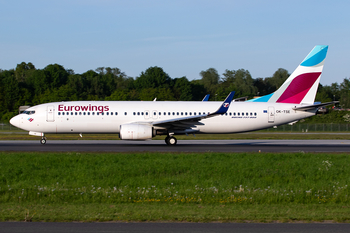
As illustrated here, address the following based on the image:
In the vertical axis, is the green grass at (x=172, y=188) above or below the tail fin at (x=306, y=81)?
below

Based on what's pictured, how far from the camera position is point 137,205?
440 inches

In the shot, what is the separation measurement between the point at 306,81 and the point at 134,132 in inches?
626

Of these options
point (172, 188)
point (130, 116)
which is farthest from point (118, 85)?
point (172, 188)

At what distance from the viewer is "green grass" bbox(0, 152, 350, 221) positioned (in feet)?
32.4

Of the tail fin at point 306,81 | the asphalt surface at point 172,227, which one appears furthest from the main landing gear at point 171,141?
the asphalt surface at point 172,227

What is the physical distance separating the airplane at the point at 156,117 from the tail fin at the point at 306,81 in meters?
0.42

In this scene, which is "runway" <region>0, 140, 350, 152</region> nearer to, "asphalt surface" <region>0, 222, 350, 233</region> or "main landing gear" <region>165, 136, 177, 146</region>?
"main landing gear" <region>165, 136, 177, 146</region>

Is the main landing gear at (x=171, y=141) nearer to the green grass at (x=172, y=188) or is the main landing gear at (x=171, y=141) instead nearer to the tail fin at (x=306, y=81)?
the tail fin at (x=306, y=81)

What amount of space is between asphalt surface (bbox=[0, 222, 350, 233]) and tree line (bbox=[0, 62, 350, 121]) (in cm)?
7039

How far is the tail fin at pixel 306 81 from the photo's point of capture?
33.2 m

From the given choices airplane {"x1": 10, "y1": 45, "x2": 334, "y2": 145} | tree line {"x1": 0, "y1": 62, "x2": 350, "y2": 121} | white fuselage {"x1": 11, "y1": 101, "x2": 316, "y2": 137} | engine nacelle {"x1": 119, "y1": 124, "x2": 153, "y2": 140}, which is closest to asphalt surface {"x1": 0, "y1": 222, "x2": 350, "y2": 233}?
engine nacelle {"x1": 119, "y1": 124, "x2": 153, "y2": 140}

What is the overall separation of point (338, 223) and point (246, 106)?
23684 millimetres

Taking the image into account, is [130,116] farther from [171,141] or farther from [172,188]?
[172,188]

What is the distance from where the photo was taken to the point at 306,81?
109 ft
